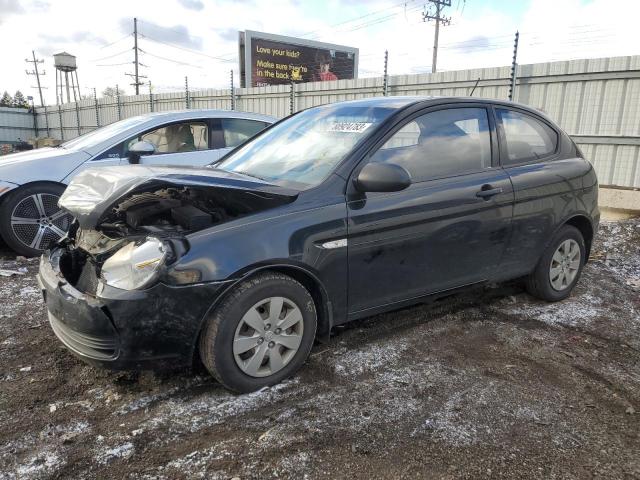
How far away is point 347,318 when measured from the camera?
317 cm

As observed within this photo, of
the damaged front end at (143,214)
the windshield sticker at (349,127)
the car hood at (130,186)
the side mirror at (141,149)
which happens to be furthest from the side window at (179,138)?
the windshield sticker at (349,127)

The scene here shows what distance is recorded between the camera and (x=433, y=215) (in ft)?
11.0

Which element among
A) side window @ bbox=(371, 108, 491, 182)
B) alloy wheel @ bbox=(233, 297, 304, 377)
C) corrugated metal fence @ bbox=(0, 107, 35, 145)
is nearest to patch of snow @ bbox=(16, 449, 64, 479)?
alloy wheel @ bbox=(233, 297, 304, 377)

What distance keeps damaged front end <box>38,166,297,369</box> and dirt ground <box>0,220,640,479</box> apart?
13.4 inches

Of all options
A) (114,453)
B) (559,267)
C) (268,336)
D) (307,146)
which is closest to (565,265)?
(559,267)

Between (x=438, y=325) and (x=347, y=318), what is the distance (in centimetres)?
108

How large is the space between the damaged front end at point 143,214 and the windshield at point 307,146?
0.34 m

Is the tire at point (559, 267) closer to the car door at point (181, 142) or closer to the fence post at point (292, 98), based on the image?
the car door at point (181, 142)

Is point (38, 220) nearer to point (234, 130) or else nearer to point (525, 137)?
point (234, 130)

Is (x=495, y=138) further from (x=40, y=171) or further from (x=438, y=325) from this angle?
(x=40, y=171)

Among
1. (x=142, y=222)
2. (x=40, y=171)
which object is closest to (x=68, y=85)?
(x=40, y=171)

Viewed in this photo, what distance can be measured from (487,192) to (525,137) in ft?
2.69

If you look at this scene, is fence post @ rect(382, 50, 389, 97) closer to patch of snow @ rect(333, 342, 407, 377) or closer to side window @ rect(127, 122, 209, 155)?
side window @ rect(127, 122, 209, 155)

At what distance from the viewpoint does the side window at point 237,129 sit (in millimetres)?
6305
